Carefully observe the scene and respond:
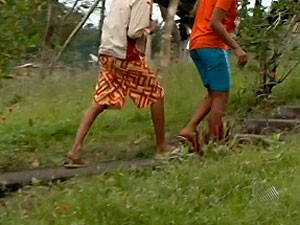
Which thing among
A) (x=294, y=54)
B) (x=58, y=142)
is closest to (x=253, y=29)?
(x=294, y=54)

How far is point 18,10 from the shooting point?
6488 millimetres

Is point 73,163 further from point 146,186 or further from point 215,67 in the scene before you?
point 146,186

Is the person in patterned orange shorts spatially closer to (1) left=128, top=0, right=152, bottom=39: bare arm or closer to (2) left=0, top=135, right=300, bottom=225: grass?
(1) left=128, top=0, right=152, bottom=39: bare arm

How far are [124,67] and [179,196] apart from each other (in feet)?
6.33

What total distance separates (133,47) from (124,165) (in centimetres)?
99

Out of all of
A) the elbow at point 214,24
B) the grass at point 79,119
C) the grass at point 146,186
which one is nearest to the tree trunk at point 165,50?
the grass at point 79,119

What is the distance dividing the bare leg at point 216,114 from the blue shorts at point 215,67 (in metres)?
0.06

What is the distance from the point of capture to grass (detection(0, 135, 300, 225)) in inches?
207

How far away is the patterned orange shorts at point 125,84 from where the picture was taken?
7.30 metres

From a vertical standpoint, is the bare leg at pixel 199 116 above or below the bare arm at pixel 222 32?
below

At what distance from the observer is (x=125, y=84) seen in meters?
7.40

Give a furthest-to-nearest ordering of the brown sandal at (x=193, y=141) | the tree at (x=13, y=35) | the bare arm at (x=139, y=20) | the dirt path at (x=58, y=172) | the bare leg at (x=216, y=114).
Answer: the bare leg at (x=216, y=114)
the brown sandal at (x=193, y=141)
the bare arm at (x=139, y=20)
the dirt path at (x=58, y=172)
the tree at (x=13, y=35)

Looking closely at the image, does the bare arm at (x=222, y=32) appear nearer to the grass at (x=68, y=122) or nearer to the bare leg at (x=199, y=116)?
the bare leg at (x=199, y=116)

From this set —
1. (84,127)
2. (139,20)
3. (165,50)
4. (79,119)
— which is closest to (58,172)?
(84,127)
